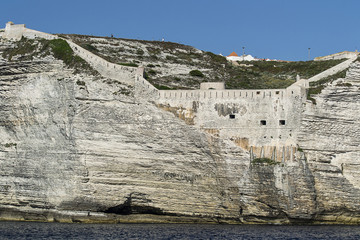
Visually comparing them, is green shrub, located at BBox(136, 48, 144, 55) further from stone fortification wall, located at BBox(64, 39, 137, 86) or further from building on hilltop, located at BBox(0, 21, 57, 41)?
stone fortification wall, located at BBox(64, 39, 137, 86)

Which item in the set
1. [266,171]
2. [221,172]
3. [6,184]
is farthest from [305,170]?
[6,184]

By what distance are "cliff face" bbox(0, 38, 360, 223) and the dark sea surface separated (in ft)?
5.18

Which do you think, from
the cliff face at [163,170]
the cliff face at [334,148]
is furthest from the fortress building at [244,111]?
the cliff face at [334,148]

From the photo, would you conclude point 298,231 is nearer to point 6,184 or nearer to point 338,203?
point 338,203

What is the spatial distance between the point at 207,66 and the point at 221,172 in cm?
2116

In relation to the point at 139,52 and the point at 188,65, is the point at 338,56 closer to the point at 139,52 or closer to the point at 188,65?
the point at 188,65

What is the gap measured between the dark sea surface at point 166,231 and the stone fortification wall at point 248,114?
19.2 feet

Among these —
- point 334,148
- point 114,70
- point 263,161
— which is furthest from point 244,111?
point 114,70

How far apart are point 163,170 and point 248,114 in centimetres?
727

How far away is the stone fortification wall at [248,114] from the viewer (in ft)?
142

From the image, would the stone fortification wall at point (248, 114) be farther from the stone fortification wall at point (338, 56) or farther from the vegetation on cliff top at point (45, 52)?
the stone fortification wall at point (338, 56)

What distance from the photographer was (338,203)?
42312 millimetres

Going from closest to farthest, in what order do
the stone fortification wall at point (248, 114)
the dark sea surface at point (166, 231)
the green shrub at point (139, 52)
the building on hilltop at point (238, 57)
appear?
the dark sea surface at point (166, 231) < the stone fortification wall at point (248, 114) < the green shrub at point (139, 52) < the building on hilltop at point (238, 57)

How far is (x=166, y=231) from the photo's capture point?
38.2 metres
